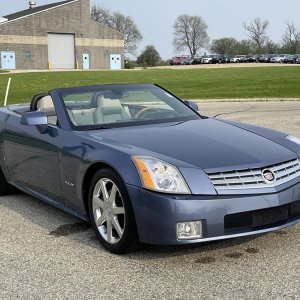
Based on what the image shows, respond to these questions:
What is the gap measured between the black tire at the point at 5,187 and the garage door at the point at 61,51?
67.1 m

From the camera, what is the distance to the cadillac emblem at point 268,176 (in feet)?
12.8

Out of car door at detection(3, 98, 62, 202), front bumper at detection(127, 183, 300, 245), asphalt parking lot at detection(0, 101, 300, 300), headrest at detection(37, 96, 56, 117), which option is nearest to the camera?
asphalt parking lot at detection(0, 101, 300, 300)

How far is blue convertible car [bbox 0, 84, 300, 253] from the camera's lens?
374 centimetres

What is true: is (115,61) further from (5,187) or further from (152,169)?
(152,169)

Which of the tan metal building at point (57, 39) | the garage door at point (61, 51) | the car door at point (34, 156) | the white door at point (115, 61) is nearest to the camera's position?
the car door at point (34, 156)

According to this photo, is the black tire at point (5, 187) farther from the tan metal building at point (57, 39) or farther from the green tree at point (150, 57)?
the green tree at point (150, 57)

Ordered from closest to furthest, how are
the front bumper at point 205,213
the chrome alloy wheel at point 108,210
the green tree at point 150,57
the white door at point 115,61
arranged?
the front bumper at point 205,213 < the chrome alloy wheel at point 108,210 < the white door at point 115,61 < the green tree at point 150,57

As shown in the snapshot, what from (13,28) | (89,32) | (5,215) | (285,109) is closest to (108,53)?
(89,32)

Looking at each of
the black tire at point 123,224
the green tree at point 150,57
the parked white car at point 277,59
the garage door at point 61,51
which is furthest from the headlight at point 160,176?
the green tree at point 150,57

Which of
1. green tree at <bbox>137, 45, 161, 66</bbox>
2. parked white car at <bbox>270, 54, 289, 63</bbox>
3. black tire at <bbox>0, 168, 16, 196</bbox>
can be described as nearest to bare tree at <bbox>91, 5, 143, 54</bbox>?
green tree at <bbox>137, 45, 161, 66</bbox>

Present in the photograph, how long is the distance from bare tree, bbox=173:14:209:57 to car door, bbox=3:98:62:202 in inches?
4975

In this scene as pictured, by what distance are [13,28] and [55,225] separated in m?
66.7

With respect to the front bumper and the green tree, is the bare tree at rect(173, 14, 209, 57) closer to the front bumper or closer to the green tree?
the green tree

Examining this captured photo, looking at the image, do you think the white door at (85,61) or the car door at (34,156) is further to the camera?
the white door at (85,61)
